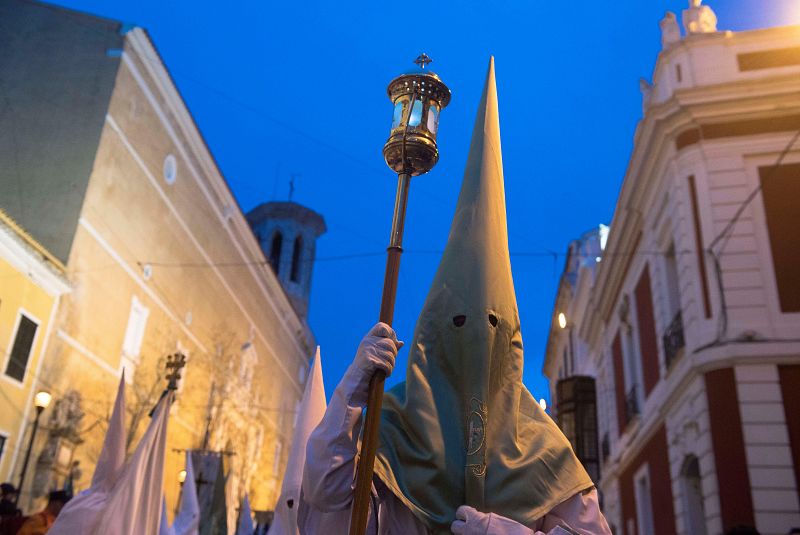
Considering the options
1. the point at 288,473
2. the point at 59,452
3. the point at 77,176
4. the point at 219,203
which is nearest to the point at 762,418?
the point at 288,473

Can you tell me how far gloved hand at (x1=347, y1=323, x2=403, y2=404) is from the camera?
279 centimetres

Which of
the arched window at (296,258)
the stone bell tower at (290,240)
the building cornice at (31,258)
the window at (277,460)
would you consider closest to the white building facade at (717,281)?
the building cornice at (31,258)

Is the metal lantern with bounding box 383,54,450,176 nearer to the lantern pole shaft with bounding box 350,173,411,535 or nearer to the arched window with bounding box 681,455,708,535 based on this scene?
the lantern pole shaft with bounding box 350,173,411,535

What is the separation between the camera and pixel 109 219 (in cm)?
1961

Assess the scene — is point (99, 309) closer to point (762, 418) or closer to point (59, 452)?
point (59, 452)

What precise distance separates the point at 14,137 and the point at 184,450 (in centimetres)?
1144

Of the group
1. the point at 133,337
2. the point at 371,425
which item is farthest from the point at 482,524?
the point at 133,337

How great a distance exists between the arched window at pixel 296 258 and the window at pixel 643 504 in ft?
108

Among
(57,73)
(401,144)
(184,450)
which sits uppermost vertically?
(57,73)

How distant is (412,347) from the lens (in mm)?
3178

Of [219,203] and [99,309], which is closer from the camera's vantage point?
[99,309]

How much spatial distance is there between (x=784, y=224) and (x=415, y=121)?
31.8 feet

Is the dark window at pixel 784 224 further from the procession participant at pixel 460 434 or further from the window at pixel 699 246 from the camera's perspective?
the procession participant at pixel 460 434

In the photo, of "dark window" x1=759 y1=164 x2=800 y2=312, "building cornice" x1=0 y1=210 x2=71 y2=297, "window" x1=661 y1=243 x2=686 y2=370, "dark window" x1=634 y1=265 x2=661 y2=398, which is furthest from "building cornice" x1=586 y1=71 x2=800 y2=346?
"building cornice" x1=0 y1=210 x2=71 y2=297
